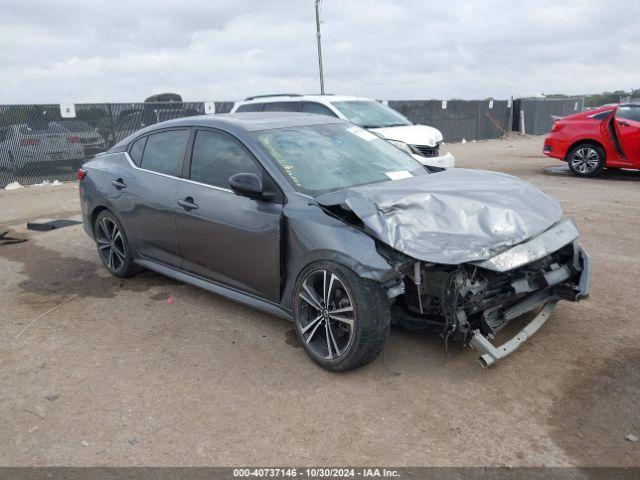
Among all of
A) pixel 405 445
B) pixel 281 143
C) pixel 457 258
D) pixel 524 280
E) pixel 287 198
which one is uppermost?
pixel 281 143

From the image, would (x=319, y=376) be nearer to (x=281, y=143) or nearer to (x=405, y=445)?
(x=405, y=445)

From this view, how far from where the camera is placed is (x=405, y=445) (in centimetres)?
287

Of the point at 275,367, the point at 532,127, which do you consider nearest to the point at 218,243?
the point at 275,367

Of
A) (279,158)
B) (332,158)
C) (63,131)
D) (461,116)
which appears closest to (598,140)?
(332,158)

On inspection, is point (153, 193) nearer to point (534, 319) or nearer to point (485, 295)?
point (485, 295)

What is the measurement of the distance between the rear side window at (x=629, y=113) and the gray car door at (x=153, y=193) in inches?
362

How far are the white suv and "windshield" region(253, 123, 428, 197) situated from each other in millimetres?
4645

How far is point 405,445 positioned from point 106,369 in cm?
212

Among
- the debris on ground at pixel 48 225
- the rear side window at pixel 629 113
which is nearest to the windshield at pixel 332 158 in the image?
the debris on ground at pixel 48 225

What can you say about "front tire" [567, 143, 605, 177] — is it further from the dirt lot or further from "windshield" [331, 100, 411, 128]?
the dirt lot

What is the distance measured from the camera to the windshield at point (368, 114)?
1031 centimetres

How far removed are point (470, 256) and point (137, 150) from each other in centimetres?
351

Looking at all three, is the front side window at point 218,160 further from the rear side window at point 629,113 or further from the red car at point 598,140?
the rear side window at point 629,113

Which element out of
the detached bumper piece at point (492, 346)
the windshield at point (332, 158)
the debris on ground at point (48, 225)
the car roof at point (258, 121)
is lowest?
the detached bumper piece at point (492, 346)
